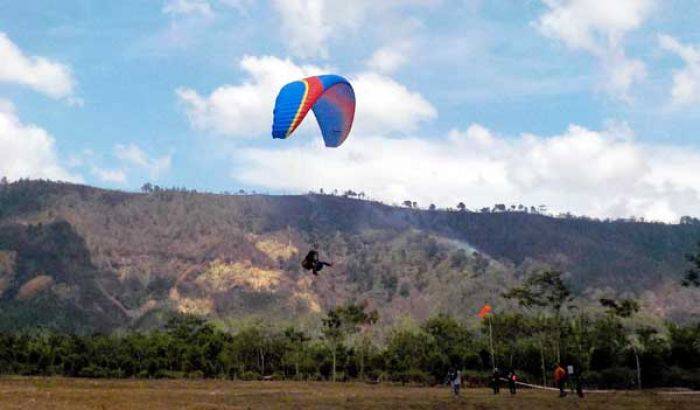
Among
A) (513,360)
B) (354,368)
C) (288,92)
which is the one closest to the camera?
(288,92)

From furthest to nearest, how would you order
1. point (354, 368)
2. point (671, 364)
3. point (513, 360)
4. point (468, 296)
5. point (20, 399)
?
point (468, 296), point (354, 368), point (513, 360), point (671, 364), point (20, 399)

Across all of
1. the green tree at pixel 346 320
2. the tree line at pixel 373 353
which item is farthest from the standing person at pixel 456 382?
the green tree at pixel 346 320

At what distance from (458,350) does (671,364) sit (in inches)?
798

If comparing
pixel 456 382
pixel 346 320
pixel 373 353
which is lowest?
pixel 456 382

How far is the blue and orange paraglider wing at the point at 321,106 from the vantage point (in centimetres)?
2981

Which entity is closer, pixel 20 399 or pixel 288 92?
pixel 288 92

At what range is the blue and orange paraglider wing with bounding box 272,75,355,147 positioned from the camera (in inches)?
1174

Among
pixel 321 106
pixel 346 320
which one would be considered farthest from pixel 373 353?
pixel 321 106

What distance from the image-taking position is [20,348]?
87938mm

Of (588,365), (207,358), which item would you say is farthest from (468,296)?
(588,365)

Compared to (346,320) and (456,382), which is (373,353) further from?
(456,382)

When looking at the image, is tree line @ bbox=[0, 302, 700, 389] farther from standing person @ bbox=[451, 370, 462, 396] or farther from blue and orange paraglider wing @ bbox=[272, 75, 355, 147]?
blue and orange paraglider wing @ bbox=[272, 75, 355, 147]

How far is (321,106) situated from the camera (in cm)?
3378

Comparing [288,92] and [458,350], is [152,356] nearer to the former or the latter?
[458,350]
